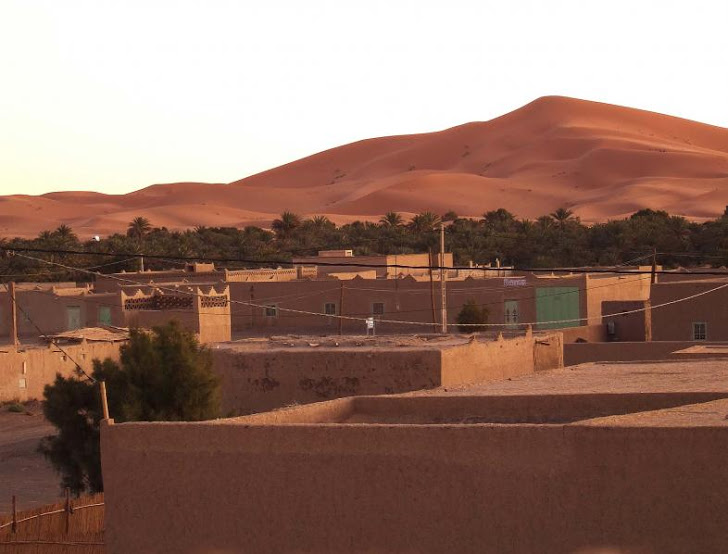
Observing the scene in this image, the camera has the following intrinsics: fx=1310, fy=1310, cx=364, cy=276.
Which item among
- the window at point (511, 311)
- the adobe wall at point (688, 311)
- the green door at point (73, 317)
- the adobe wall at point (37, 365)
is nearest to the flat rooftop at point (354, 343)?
the adobe wall at point (37, 365)

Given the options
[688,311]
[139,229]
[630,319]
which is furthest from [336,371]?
[139,229]

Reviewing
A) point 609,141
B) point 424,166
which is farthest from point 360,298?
point 424,166

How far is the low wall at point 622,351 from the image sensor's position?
83.8ft

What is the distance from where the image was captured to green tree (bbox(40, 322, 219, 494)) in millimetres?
19422

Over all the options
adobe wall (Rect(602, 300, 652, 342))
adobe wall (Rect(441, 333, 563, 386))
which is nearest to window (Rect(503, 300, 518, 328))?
adobe wall (Rect(602, 300, 652, 342))

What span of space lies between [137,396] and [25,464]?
13.8 feet

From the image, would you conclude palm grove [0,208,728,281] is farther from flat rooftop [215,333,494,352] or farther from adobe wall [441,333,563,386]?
adobe wall [441,333,563,386]

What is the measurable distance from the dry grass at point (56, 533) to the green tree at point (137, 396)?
119 inches

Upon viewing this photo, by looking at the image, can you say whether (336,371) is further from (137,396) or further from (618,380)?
(618,380)

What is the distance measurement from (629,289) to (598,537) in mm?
26769

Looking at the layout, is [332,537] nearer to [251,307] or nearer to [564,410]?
[564,410]

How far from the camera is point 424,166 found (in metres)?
176

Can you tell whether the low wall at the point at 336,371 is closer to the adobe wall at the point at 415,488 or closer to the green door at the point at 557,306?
the adobe wall at the point at 415,488

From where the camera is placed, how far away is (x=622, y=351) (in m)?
26.0
